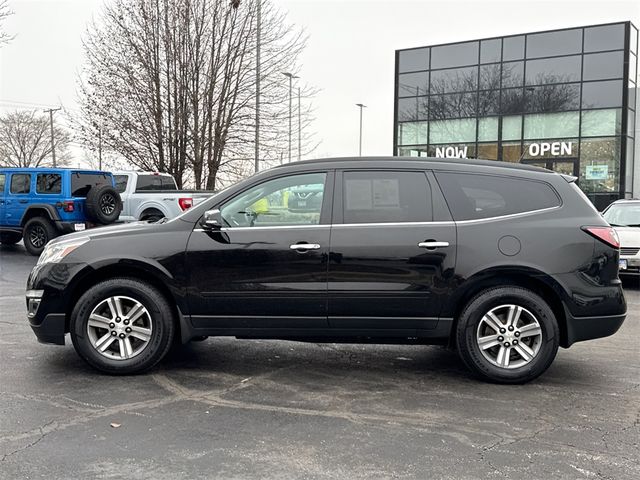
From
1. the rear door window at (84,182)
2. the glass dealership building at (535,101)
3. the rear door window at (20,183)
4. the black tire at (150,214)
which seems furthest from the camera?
the glass dealership building at (535,101)

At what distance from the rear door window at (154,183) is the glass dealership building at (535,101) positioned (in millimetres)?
18201

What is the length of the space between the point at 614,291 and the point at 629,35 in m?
26.3

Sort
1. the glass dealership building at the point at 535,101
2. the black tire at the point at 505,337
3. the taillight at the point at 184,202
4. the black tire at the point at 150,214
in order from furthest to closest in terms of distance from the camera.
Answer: the glass dealership building at the point at 535,101, the black tire at the point at 150,214, the taillight at the point at 184,202, the black tire at the point at 505,337

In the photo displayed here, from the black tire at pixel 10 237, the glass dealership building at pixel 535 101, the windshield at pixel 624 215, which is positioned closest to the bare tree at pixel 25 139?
the glass dealership building at pixel 535 101

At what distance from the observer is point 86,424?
3.97 m

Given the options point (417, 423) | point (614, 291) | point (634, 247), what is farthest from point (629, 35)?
point (417, 423)

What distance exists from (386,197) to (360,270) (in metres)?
0.64

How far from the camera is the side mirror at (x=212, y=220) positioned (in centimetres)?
487

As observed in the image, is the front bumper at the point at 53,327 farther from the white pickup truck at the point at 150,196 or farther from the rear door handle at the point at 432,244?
the white pickup truck at the point at 150,196

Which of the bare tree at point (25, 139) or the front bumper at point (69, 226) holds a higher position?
the bare tree at point (25, 139)

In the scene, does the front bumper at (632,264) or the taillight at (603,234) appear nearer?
the taillight at (603,234)

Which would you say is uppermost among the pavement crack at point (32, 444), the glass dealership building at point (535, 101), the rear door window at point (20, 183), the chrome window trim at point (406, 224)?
the glass dealership building at point (535, 101)

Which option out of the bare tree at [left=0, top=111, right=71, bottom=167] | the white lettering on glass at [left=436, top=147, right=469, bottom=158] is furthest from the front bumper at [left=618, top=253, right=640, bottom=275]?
the bare tree at [left=0, top=111, right=71, bottom=167]

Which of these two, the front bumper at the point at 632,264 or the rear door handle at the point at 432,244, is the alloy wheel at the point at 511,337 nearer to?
the rear door handle at the point at 432,244
